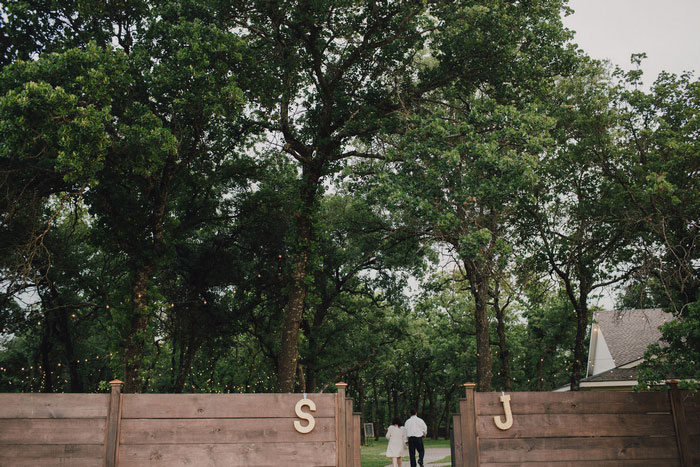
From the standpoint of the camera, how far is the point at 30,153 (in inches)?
377

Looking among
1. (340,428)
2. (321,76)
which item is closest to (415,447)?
(340,428)

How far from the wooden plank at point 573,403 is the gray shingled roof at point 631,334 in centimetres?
1271

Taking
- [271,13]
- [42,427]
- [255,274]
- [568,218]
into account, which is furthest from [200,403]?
[568,218]

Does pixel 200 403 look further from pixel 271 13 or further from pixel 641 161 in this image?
pixel 641 161

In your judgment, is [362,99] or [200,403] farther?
[362,99]

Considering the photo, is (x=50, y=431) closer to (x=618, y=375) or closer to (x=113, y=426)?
(x=113, y=426)

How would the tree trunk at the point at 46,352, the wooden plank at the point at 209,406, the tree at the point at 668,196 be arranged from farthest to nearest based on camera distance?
the tree trunk at the point at 46,352 → the tree at the point at 668,196 → the wooden plank at the point at 209,406

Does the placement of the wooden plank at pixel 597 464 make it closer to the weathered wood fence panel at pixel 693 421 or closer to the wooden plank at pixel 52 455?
the weathered wood fence panel at pixel 693 421

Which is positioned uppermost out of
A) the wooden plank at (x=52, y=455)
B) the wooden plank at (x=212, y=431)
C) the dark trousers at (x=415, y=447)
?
the wooden plank at (x=212, y=431)

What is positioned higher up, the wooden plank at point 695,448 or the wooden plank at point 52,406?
the wooden plank at point 52,406

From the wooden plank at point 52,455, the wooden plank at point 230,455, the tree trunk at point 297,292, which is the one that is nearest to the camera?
the wooden plank at point 52,455

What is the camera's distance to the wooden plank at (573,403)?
21.5 ft

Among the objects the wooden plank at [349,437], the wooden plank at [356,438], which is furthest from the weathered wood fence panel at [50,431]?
the wooden plank at [356,438]

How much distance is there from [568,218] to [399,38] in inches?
353
